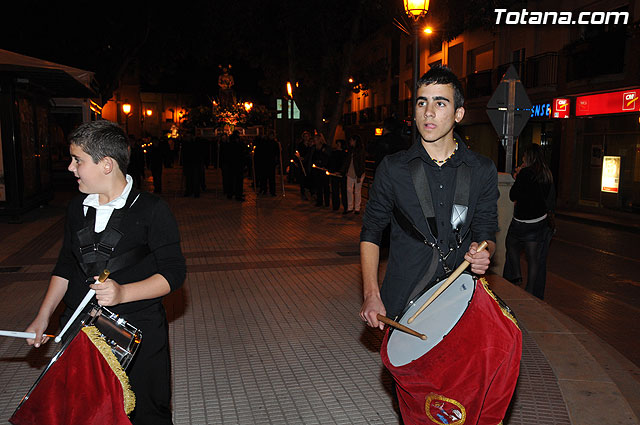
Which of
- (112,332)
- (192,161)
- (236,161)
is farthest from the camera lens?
(192,161)

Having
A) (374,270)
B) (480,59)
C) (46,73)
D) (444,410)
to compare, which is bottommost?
(444,410)

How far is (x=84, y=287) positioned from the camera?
2648 mm

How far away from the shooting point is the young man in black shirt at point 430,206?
101 inches

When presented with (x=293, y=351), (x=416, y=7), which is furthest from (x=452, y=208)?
(x=416, y=7)

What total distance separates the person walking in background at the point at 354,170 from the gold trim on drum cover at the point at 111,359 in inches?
445

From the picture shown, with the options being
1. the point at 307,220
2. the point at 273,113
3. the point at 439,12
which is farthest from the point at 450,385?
the point at 273,113

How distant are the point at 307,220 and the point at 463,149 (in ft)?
34.6

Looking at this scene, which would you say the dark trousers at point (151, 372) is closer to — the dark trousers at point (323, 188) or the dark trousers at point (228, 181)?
the dark trousers at point (323, 188)

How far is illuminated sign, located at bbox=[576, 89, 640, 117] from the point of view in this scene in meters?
16.7

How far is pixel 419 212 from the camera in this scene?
2.60 meters

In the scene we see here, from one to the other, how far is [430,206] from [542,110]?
2133 centimetres

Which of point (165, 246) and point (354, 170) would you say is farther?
point (354, 170)

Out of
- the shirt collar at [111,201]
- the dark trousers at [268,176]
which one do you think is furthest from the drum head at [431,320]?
the dark trousers at [268,176]

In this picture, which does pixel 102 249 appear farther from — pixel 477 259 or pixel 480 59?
pixel 480 59
